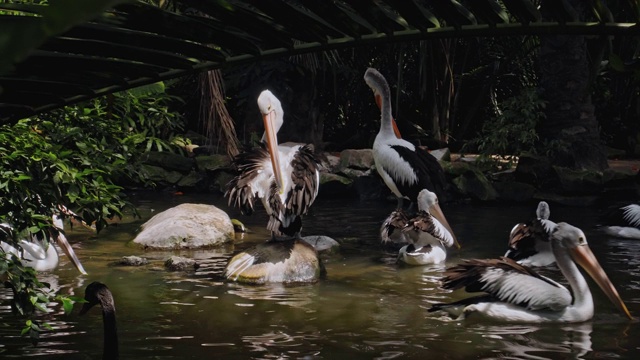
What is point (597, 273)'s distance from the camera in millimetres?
5781

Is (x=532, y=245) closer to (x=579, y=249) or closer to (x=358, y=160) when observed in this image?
(x=579, y=249)

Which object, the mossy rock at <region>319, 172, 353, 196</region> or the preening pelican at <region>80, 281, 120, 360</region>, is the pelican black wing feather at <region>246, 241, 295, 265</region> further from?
the mossy rock at <region>319, 172, 353, 196</region>

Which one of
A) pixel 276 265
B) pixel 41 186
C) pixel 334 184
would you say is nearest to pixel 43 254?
pixel 276 265

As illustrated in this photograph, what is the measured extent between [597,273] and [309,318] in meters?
2.00

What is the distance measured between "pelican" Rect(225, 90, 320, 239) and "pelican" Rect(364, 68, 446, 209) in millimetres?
1949

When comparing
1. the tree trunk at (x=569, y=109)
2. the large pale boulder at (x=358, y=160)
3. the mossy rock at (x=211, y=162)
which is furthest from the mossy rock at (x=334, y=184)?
Result: the tree trunk at (x=569, y=109)

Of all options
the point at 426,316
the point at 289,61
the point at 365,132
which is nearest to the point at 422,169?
the point at 426,316

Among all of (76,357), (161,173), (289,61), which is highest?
(289,61)

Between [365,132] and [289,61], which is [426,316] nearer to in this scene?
[289,61]

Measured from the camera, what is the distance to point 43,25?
0.74 metres

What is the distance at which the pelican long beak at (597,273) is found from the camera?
5633 mm

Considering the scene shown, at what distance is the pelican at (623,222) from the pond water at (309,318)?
0.22 metres

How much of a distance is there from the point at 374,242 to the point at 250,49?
6.25 meters

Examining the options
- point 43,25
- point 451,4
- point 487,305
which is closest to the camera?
point 43,25
